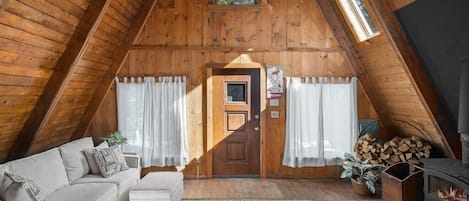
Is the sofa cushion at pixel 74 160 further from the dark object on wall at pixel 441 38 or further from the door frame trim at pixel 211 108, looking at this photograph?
the dark object on wall at pixel 441 38

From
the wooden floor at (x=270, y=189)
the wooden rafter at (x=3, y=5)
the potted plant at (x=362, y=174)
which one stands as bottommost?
the wooden floor at (x=270, y=189)

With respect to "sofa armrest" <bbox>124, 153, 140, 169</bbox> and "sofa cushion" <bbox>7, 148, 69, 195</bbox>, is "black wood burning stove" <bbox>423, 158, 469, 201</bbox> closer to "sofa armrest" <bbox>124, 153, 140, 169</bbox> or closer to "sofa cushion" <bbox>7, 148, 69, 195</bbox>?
"sofa armrest" <bbox>124, 153, 140, 169</bbox>

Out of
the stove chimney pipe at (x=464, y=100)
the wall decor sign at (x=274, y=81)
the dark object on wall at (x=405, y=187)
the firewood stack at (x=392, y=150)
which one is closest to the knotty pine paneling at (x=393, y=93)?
the firewood stack at (x=392, y=150)

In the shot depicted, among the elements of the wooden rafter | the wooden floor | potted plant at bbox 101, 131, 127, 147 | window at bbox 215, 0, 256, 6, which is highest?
window at bbox 215, 0, 256, 6

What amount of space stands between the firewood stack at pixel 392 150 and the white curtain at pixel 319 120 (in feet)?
1.21

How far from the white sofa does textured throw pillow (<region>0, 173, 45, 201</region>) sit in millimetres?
117

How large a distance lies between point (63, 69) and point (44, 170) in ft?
3.64

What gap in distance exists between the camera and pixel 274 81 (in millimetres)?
5434

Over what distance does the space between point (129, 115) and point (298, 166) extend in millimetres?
2854

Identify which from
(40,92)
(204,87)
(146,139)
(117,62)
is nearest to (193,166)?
(146,139)

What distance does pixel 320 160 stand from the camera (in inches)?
215

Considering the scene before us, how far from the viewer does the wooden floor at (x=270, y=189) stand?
4.59 metres

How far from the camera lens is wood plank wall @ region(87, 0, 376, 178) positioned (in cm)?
539

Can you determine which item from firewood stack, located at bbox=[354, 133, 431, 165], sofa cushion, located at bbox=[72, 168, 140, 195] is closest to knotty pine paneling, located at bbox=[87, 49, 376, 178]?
firewood stack, located at bbox=[354, 133, 431, 165]
